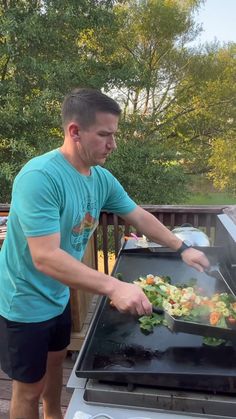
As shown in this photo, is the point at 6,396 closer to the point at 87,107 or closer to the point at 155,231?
the point at 155,231

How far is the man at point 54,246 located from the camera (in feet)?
3.71

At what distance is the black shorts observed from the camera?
142 centimetres

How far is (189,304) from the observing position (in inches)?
51.1

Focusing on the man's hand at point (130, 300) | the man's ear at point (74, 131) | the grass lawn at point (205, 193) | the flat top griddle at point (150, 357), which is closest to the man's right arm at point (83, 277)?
the man's hand at point (130, 300)

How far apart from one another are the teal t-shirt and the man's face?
81mm

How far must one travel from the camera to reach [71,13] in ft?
26.5

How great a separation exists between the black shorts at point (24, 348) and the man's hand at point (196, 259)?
626 millimetres

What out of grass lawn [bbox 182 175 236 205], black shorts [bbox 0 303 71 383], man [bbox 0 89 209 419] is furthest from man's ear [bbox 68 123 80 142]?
grass lawn [bbox 182 175 236 205]

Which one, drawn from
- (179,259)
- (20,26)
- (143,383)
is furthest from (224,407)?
(20,26)

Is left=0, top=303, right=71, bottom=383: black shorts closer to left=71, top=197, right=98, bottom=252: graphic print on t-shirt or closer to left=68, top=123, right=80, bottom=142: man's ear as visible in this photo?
left=71, top=197, right=98, bottom=252: graphic print on t-shirt

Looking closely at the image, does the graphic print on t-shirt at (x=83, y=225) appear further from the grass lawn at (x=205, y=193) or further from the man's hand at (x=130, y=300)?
the grass lawn at (x=205, y=193)

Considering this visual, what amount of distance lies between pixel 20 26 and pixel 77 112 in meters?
7.46

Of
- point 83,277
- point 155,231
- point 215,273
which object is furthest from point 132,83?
point 83,277

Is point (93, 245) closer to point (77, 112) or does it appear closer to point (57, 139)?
point (77, 112)
